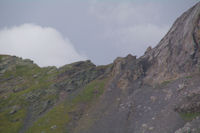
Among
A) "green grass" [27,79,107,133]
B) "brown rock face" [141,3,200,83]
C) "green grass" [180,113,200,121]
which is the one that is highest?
"brown rock face" [141,3,200,83]

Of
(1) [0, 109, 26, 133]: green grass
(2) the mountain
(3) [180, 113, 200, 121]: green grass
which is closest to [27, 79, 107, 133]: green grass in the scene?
(2) the mountain

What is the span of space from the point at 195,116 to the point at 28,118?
6704 centimetres

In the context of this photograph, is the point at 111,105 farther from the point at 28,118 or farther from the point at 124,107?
the point at 28,118

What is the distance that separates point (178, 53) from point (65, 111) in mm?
56915

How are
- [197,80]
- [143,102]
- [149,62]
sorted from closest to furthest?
[197,80] < [143,102] < [149,62]

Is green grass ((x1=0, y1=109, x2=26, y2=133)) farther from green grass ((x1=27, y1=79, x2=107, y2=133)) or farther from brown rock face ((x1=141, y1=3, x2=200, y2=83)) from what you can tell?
brown rock face ((x1=141, y1=3, x2=200, y2=83))

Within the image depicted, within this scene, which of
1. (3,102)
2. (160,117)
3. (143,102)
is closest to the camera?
(160,117)

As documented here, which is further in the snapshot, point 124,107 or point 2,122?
point 2,122

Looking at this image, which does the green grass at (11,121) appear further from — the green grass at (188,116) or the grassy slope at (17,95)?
the green grass at (188,116)

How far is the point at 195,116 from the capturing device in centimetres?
4131

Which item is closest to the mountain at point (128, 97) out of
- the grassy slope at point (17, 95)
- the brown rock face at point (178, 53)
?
the brown rock face at point (178, 53)

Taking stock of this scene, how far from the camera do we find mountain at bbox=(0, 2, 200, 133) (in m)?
49.2

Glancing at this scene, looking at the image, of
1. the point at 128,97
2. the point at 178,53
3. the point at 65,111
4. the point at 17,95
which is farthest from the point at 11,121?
the point at 178,53

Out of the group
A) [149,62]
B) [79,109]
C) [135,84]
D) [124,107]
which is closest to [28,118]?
[79,109]
